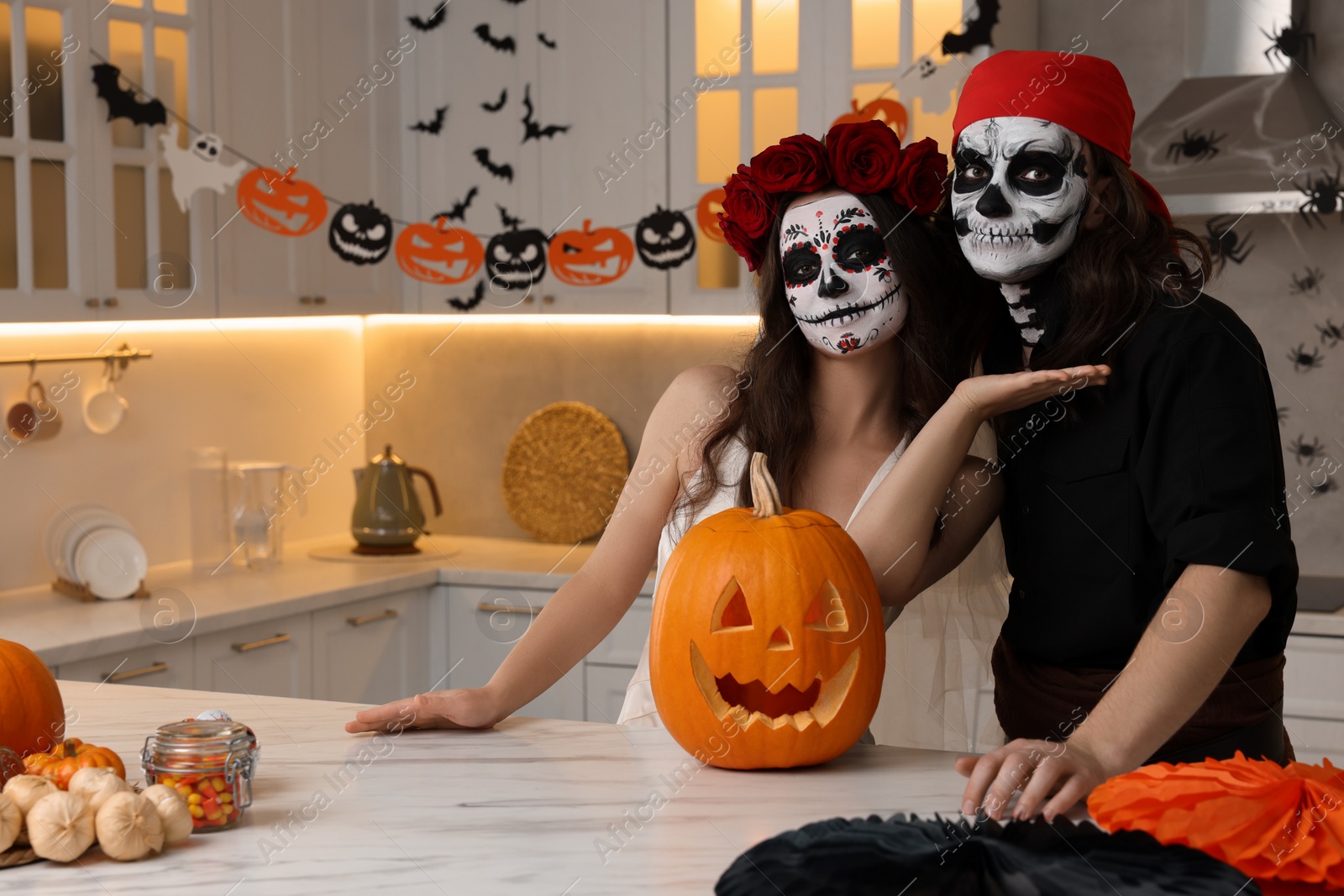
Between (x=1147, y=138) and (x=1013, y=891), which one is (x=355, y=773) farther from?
(x=1147, y=138)

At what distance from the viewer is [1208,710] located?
142cm

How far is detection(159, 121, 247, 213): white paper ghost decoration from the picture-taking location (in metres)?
2.97

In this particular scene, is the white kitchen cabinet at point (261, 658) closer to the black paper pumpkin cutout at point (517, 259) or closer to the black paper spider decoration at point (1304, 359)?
the black paper pumpkin cutout at point (517, 259)

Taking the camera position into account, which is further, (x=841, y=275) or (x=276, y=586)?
(x=276, y=586)

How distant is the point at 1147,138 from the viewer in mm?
2963

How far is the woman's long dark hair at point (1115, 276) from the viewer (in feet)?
4.56

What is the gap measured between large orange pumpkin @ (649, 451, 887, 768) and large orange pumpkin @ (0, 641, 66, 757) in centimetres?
53

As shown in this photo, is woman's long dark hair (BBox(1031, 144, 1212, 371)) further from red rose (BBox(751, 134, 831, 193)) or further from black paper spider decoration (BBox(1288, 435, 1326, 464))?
black paper spider decoration (BBox(1288, 435, 1326, 464))

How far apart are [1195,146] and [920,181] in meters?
1.69

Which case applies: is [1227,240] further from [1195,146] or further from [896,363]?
[896,363]

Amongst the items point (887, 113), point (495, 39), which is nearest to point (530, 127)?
point (495, 39)

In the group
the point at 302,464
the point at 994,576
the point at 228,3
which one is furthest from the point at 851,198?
the point at 302,464

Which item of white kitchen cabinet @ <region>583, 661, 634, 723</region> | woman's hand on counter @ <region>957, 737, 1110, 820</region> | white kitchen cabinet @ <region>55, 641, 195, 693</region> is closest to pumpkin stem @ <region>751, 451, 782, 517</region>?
woman's hand on counter @ <region>957, 737, 1110, 820</region>

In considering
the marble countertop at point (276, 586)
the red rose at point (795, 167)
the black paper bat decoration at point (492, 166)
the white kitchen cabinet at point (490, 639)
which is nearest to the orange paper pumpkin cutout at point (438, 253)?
the black paper bat decoration at point (492, 166)
